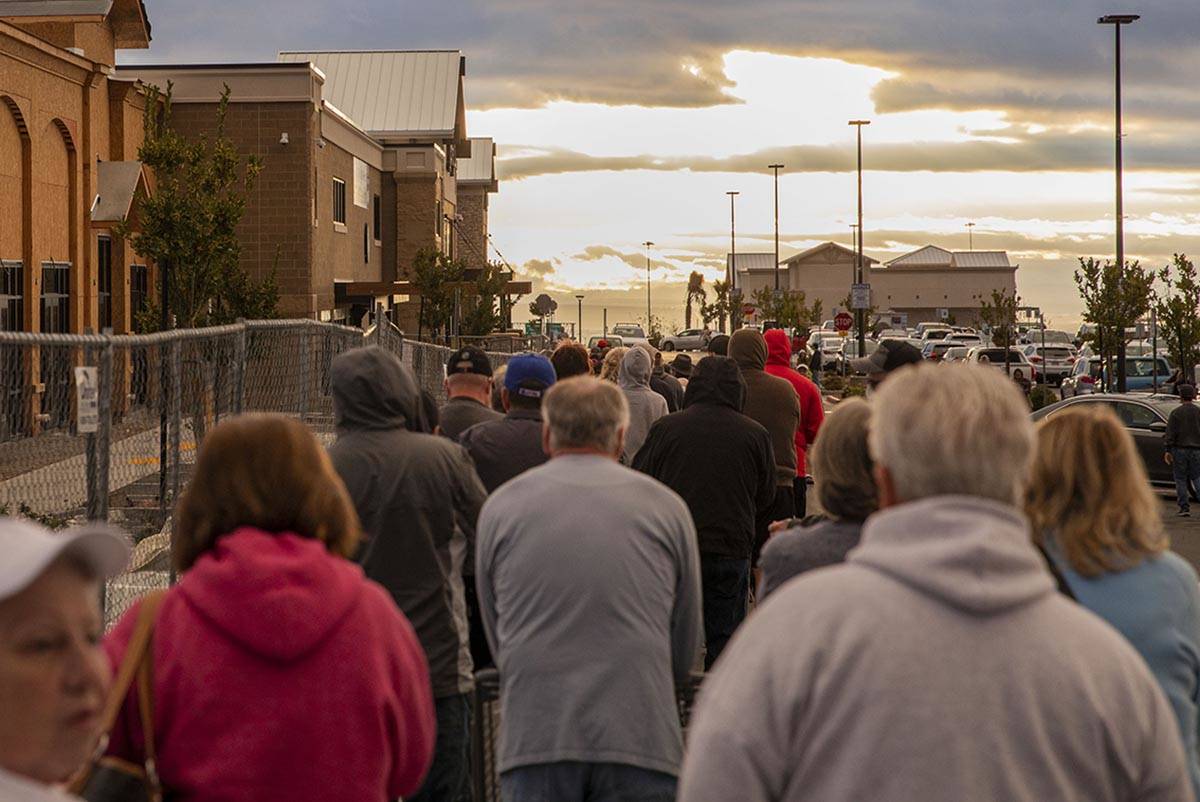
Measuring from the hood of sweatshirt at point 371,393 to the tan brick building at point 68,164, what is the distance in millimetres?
21052

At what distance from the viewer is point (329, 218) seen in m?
43.7

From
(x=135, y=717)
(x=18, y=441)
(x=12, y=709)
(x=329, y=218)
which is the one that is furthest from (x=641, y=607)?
(x=329, y=218)

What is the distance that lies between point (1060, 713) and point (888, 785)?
31 centimetres

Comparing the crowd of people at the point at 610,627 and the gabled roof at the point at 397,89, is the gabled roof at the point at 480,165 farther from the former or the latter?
the crowd of people at the point at 610,627

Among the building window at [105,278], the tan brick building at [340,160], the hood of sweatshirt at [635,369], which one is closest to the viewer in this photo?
the hood of sweatshirt at [635,369]

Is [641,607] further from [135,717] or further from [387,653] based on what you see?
[135,717]

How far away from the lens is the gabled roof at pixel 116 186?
29.1 meters

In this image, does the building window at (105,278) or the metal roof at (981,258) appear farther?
the metal roof at (981,258)

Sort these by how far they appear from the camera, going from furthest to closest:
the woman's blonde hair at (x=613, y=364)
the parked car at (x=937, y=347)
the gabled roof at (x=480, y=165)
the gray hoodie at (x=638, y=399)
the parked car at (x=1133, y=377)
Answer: the gabled roof at (x=480, y=165), the parked car at (x=937, y=347), the parked car at (x=1133, y=377), the woman's blonde hair at (x=613, y=364), the gray hoodie at (x=638, y=399)

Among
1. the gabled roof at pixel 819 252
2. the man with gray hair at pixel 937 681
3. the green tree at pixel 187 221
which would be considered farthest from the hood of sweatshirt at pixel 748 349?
the gabled roof at pixel 819 252

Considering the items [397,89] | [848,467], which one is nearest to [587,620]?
[848,467]

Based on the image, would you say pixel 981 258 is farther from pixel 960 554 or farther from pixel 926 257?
pixel 960 554

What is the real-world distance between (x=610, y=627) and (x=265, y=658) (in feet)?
5.41

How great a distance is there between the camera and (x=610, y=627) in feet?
16.2
